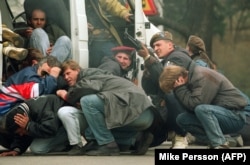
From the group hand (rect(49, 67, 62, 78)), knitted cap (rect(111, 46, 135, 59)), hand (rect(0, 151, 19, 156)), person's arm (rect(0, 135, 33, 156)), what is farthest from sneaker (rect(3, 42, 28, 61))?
knitted cap (rect(111, 46, 135, 59))

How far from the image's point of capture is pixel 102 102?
8633 mm

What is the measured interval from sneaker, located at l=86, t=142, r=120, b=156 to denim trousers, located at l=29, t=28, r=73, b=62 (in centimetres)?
115

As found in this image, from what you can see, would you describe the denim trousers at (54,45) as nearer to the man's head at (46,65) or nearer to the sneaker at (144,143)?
the man's head at (46,65)

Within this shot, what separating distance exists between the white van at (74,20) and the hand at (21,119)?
0.71 m

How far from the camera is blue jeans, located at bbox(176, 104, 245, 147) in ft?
28.3

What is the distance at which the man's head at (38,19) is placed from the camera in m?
9.64

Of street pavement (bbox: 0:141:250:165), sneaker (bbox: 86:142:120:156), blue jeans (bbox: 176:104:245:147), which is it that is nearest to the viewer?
street pavement (bbox: 0:141:250:165)

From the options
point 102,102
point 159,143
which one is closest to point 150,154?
point 159,143

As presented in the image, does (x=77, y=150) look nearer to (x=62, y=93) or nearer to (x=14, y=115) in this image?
(x=62, y=93)

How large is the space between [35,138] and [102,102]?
85cm

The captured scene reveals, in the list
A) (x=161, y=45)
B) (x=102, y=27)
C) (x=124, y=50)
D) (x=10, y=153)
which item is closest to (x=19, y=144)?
(x=10, y=153)

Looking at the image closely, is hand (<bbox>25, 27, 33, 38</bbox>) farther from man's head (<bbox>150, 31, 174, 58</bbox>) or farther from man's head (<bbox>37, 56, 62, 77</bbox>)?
man's head (<bbox>150, 31, 174, 58</bbox>)

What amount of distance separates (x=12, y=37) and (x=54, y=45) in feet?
1.70

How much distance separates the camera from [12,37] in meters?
9.12
